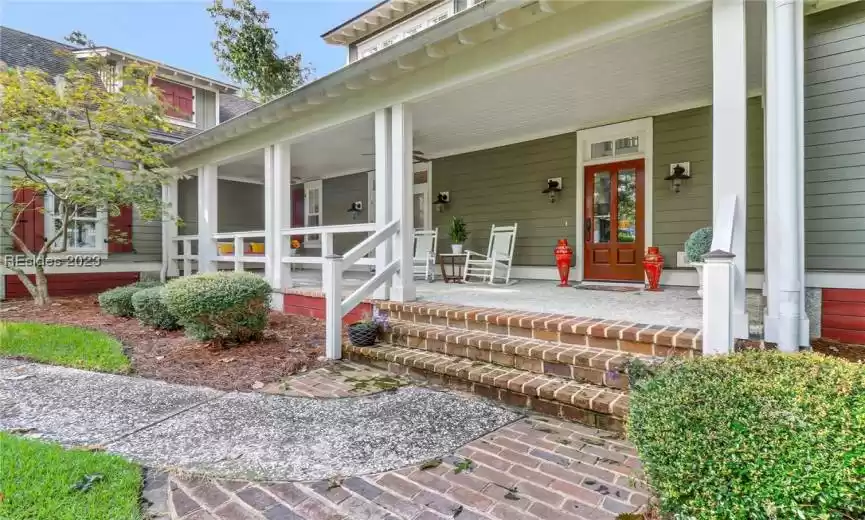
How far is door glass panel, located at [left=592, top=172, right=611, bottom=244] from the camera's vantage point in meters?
6.09

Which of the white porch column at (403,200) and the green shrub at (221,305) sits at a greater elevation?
the white porch column at (403,200)

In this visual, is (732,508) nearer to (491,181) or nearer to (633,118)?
(633,118)

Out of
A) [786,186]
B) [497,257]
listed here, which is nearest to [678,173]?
[497,257]

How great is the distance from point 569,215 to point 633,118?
1.52 meters

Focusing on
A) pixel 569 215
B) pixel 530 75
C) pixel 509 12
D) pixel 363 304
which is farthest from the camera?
pixel 569 215

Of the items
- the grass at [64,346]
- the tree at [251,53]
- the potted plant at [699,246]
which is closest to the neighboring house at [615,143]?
the potted plant at [699,246]

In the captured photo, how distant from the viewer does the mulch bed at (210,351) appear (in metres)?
3.54

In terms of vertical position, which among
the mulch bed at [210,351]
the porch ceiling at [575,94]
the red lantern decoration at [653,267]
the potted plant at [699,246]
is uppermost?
the porch ceiling at [575,94]

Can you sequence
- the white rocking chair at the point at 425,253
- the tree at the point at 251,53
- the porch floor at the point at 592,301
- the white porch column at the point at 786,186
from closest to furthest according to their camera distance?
the white porch column at the point at 786,186
the porch floor at the point at 592,301
the white rocking chair at the point at 425,253
the tree at the point at 251,53

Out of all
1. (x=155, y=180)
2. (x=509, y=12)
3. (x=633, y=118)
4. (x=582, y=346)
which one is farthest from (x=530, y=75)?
(x=155, y=180)

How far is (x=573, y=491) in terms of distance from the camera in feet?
6.07

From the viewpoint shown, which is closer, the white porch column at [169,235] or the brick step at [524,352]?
the brick step at [524,352]

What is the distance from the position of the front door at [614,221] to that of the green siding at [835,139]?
2.11 metres

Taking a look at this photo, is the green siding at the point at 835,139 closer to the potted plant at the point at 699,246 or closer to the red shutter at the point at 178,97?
the potted plant at the point at 699,246
